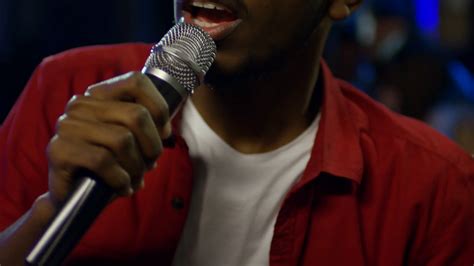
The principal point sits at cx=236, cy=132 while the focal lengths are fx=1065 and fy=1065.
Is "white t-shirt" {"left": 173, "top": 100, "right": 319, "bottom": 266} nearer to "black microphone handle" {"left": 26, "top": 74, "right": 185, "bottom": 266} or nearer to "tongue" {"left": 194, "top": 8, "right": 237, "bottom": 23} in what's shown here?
"tongue" {"left": 194, "top": 8, "right": 237, "bottom": 23}

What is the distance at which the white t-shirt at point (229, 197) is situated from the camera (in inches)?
84.8

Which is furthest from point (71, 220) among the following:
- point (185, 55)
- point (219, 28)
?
point (219, 28)

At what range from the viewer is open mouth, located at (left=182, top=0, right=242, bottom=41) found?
1.86 meters

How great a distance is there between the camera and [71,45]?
415 centimetres

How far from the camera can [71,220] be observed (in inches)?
52.5

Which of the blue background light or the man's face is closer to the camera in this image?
the man's face

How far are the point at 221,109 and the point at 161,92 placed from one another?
79cm

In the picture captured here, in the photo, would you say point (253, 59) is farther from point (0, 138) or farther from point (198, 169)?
point (0, 138)

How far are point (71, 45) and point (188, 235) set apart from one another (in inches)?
84.3

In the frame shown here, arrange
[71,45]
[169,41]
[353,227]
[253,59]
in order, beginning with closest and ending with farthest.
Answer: [169,41] < [253,59] < [353,227] < [71,45]

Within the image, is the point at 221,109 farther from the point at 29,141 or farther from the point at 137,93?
the point at 137,93

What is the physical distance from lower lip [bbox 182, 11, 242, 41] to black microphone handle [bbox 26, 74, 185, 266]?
1.79 feet

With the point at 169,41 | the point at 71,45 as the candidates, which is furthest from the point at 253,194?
the point at 71,45

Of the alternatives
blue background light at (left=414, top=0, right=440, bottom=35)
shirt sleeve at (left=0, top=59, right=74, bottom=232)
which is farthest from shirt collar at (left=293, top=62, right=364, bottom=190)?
blue background light at (left=414, top=0, right=440, bottom=35)
